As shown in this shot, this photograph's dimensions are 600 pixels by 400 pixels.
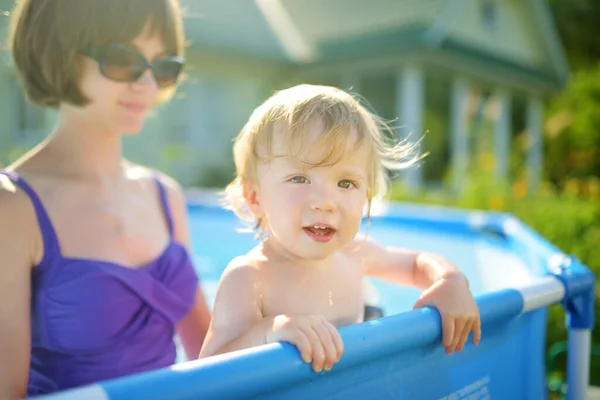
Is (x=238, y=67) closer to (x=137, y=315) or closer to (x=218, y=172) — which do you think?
(x=218, y=172)

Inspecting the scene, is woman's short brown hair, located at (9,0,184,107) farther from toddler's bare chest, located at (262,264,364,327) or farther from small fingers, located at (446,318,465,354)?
small fingers, located at (446,318,465,354)

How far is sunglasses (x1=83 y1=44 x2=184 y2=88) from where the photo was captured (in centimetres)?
186

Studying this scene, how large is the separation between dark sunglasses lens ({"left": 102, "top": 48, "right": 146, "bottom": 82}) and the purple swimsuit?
44 centimetres

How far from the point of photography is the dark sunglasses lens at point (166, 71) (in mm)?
2027

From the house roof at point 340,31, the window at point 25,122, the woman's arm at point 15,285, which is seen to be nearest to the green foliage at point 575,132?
the house roof at point 340,31

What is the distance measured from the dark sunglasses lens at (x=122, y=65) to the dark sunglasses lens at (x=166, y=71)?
0.07m

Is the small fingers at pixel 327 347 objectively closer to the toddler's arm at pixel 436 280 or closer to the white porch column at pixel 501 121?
the toddler's arm at pixel 436 280

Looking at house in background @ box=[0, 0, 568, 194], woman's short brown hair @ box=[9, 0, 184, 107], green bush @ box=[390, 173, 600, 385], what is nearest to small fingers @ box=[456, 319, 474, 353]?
woman's short brown hair @ box=[9, 0, 184, 107]

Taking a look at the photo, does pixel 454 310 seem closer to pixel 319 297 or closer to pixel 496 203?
pixel 319 297

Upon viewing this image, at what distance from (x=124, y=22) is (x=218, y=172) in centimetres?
1085

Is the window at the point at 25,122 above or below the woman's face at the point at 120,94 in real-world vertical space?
below

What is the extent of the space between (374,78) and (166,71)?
1307 centimetres

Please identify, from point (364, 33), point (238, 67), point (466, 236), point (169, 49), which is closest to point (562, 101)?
point (364, 33)

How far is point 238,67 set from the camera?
13.4 m
